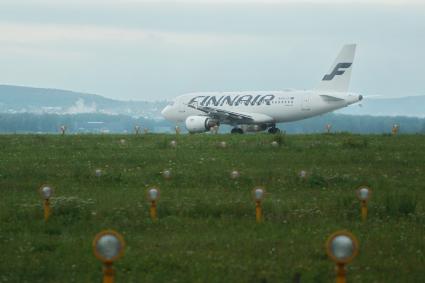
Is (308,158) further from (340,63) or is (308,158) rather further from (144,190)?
(340,63)

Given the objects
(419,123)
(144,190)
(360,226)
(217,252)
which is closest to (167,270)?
(217,252)

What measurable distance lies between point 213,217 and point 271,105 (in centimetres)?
4475

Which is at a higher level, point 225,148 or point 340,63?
point 340,63

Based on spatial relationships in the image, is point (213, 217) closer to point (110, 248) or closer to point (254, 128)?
point (110, 248)

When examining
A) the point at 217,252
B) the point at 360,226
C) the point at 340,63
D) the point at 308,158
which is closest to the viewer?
the point at 217,252

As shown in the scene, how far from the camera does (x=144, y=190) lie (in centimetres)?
1991

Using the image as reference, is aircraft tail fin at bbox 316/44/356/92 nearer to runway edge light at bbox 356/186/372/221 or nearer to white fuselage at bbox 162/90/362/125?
white fuselage at bbox 162/90/362/125

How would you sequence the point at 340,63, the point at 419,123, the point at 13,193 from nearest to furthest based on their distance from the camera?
the point at 13,193 < the point at 340,63 < the point at 419,123

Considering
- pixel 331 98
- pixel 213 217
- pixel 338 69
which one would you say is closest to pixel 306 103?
pixel 331 98

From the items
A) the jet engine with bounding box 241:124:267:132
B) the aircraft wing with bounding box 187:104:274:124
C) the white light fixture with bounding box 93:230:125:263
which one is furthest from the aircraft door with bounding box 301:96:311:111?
the white light fixture with bounding box 93:230:125:263

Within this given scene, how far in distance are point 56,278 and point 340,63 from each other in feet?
161

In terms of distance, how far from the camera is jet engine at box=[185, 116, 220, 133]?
5834cm

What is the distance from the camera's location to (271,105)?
60.6 m

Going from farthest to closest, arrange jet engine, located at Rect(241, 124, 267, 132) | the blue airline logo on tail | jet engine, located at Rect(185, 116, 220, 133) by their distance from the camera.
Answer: jet engine, located at Rect(241, 124, 267, 132) → the blue airline logo on tail → jet engine, located at Rect(185, 116, 220, 133)
